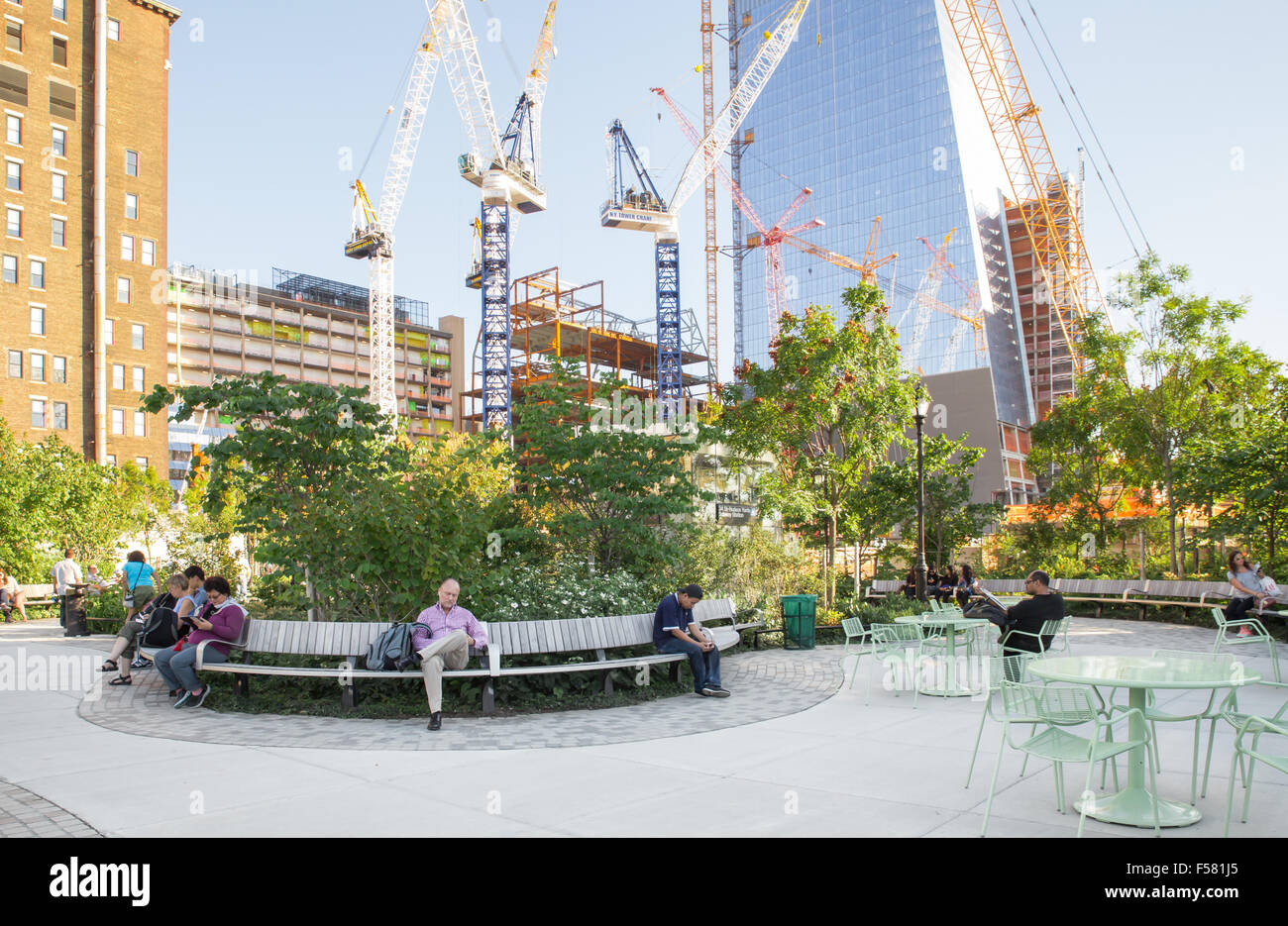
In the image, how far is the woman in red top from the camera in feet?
32.1

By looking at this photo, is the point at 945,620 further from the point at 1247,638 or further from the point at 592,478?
the point at 592,478

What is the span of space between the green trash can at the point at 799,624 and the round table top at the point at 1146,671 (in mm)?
8577

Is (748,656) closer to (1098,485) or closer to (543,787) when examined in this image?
(543,787)

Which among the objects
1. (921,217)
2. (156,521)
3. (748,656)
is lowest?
(748,656)

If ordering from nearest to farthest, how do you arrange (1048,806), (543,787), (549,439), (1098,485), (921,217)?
1. (1048,806)
2. (543,787)
3. (549,439)
4. (1098,485)
5. (921,217)

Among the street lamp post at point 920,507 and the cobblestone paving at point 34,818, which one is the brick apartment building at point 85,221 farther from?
the cobblestone paving at point 34,818

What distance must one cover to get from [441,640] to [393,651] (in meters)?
0.70

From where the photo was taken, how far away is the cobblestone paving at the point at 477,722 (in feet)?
26.3

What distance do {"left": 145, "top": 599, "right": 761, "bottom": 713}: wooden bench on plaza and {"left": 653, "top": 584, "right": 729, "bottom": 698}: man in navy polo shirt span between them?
0.15m

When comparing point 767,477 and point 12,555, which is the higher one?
point 767,477

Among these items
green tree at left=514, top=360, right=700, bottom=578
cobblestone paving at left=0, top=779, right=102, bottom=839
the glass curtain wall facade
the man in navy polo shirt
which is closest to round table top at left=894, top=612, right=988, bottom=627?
the man in navy polo shirt
